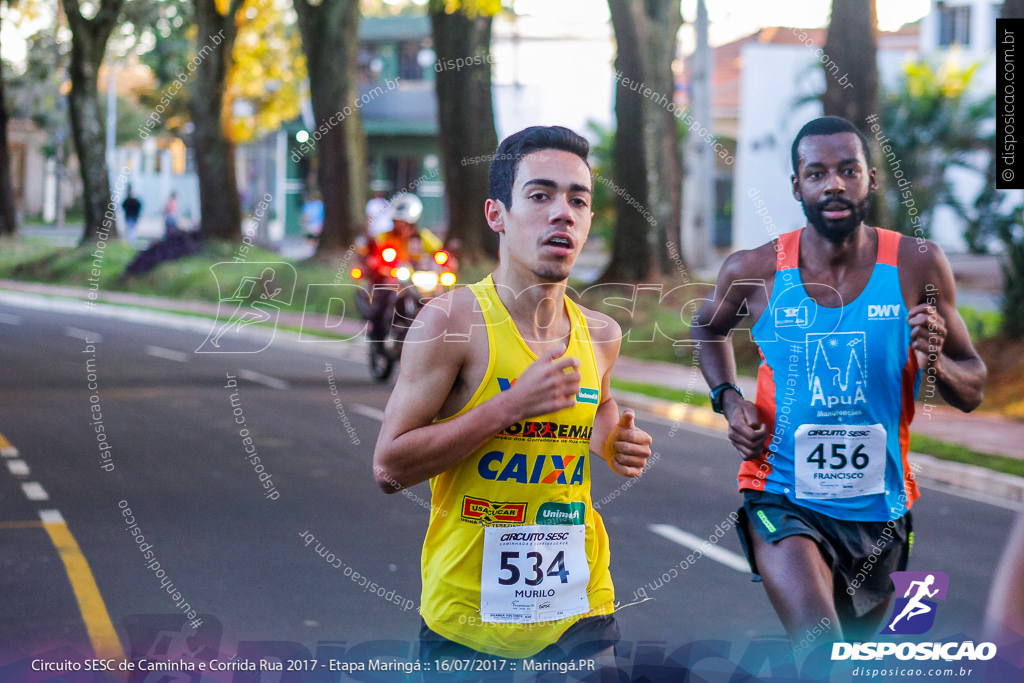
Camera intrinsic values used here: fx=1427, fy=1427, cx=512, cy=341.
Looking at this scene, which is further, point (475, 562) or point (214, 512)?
point (214, 512)

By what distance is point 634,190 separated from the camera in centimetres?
1845

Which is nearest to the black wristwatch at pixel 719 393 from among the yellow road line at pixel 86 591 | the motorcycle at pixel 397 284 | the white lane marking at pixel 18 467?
the yellow road line at pixel 86 591

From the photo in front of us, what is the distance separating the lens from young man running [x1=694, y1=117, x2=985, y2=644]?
4.22 meters

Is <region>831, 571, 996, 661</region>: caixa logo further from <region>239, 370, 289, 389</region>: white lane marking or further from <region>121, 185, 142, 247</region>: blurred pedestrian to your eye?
<region>121, 185, 142, 247</region>: blurred pedestrian

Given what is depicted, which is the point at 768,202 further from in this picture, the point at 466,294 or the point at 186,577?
the point at 466,294

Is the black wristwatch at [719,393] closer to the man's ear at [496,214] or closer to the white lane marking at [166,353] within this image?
the man's ear at [496,214]

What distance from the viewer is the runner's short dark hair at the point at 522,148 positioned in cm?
332

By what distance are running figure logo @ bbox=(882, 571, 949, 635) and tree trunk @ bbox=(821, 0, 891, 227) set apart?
409 inches

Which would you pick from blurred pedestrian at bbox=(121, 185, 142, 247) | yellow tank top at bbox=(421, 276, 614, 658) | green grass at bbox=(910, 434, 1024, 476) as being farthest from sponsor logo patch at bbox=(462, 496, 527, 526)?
blurred pedestrian at bbox=(121, 185, 142, 247)

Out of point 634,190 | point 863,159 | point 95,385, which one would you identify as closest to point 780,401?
point 863,159

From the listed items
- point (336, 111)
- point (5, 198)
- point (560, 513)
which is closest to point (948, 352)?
point (560, 513)

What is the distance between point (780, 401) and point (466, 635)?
1484mm

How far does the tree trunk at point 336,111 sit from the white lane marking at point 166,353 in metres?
6.49

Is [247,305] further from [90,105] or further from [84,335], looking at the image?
[90,105]
